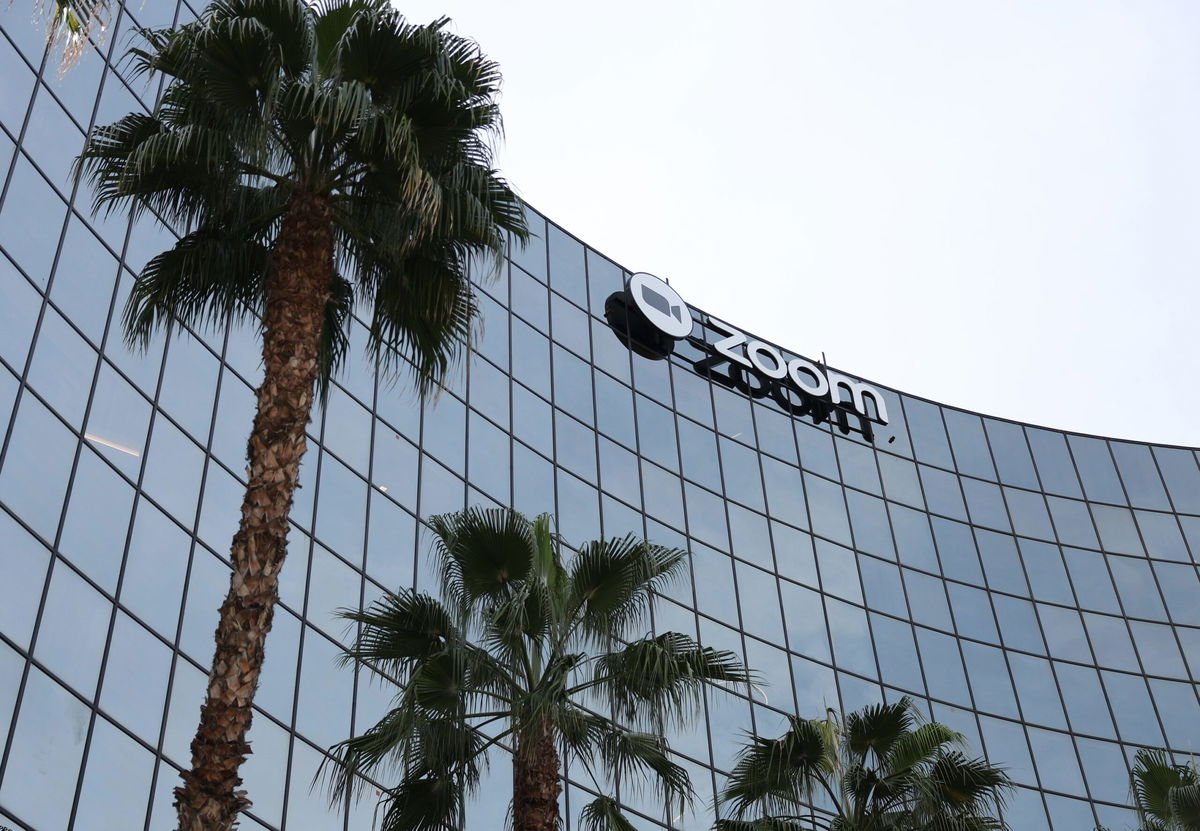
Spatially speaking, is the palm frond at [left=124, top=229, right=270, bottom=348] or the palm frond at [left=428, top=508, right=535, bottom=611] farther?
the palm frond at [left=428, top=508, right=535, bottom=611]

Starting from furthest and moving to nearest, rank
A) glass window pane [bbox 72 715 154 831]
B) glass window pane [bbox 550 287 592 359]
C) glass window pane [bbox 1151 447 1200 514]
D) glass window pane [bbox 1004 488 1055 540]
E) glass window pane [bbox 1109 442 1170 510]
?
glass window pane [bbox 1151 447 1200 514], glass window pane [bbox 1109 442 1170 510], glass window pane [bbox 1004 488 1055 540], glass window pane [bbox 550 287 592 359], glass window pane [bbox 72 715 154 831]

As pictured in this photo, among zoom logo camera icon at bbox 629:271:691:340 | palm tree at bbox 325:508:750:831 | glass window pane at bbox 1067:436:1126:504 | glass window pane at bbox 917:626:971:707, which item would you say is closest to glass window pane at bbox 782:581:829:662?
glass window pane at bbox 917:626:971:707

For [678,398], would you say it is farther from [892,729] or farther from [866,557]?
[892,729]

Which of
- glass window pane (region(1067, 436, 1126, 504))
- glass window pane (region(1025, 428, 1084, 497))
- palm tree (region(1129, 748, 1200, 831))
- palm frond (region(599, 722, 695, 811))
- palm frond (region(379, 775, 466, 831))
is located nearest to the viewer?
palm frond (region(379, 775, 466, 831))

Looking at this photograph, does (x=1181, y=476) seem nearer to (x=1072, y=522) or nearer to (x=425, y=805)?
(x=1072, y=522)

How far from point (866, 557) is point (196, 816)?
28.6 meters

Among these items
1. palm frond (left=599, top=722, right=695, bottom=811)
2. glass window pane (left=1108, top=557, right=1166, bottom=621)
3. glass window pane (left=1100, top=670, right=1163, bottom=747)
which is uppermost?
glass window pane (left=1108, top=557, right=1166, bottom=621)

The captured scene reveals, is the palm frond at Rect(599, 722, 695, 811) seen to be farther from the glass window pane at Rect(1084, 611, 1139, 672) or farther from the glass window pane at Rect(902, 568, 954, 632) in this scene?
the glass window pane at Rect(1084, 611, 1139, 672)

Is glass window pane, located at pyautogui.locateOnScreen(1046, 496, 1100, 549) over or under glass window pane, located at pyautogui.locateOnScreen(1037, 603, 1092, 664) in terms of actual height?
over

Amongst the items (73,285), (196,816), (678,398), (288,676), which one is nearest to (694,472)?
(678,398)

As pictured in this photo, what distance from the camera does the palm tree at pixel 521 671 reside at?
559 inches

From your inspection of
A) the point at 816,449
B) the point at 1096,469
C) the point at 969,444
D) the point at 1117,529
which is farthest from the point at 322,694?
the point at 1096,469

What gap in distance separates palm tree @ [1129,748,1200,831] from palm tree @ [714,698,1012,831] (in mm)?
4723

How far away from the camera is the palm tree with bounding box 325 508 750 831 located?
559 inches
